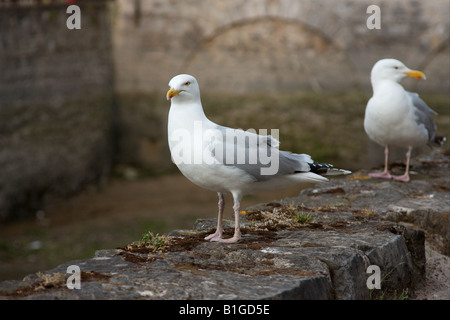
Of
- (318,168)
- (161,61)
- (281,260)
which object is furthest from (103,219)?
(281,260)

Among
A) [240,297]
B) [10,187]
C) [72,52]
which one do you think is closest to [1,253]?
[10,187]

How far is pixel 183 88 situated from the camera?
3586 mm

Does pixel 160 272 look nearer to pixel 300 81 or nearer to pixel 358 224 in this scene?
pixel 358 224

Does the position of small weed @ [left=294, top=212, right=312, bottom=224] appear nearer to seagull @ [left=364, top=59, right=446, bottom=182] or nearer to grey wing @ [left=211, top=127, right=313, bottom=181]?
grey wing @ [left=211, top=127, right=313, bottom=181]

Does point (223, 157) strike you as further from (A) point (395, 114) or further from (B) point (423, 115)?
(B) point (423, 115)

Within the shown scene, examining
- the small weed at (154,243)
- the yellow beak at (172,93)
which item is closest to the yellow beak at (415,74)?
the yellow beak at (172,93)

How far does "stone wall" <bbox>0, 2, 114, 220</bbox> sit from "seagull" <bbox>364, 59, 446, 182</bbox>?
559 centimetres

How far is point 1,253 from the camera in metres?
7.94

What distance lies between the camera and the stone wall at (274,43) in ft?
37.8

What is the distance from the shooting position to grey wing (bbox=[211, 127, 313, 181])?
3465 millimetres

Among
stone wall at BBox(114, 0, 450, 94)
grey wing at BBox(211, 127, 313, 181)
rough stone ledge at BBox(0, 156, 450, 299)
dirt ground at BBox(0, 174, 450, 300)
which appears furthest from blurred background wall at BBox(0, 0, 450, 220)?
grey wing at BBox(211, 127, 313, 181)

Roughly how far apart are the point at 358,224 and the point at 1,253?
5516mm

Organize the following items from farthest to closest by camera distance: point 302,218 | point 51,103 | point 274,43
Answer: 1. point 274,43
2. point 51,103
3. point 302,218

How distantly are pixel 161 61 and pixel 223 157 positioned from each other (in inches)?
373
